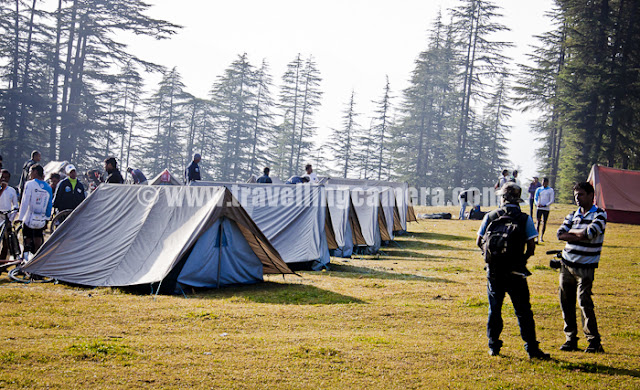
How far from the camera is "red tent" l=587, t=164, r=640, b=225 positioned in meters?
22.9

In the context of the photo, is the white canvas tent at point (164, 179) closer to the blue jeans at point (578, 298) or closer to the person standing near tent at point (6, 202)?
the person standing near tent at point (6, 202)

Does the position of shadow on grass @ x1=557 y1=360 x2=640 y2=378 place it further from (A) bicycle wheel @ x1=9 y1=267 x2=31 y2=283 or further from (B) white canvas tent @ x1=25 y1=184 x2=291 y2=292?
(A) bicycle wheel @ x1=9 y1=267 x2=31 y2=283

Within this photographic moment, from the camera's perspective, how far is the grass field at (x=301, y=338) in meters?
5.11

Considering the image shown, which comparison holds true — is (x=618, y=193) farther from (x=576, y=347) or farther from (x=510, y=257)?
(x=510, y=257)

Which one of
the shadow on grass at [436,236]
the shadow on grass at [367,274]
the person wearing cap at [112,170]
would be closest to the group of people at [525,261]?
the shadow on grass at [367,274]

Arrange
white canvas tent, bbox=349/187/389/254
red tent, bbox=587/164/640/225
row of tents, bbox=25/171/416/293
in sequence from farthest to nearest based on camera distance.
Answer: red tent, bbox=587/164/640/225
white canvas tent, bbox=349/187/389/254
row of tents, bbox=25/171/416/293

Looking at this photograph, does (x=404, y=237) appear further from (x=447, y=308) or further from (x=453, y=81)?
(x=453, y=81)

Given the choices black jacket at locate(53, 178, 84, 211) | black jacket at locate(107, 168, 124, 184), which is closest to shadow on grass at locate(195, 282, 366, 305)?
black jacket at locate(107, 168, 124, 184)

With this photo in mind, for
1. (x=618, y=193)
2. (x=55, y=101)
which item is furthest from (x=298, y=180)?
(x=55, y=101)

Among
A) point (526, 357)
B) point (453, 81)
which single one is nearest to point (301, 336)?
point (526, 357)

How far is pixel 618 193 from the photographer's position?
912 inches

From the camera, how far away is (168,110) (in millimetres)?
52781

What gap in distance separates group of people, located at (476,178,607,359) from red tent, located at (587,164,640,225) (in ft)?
60.8

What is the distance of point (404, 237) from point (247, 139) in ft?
116
